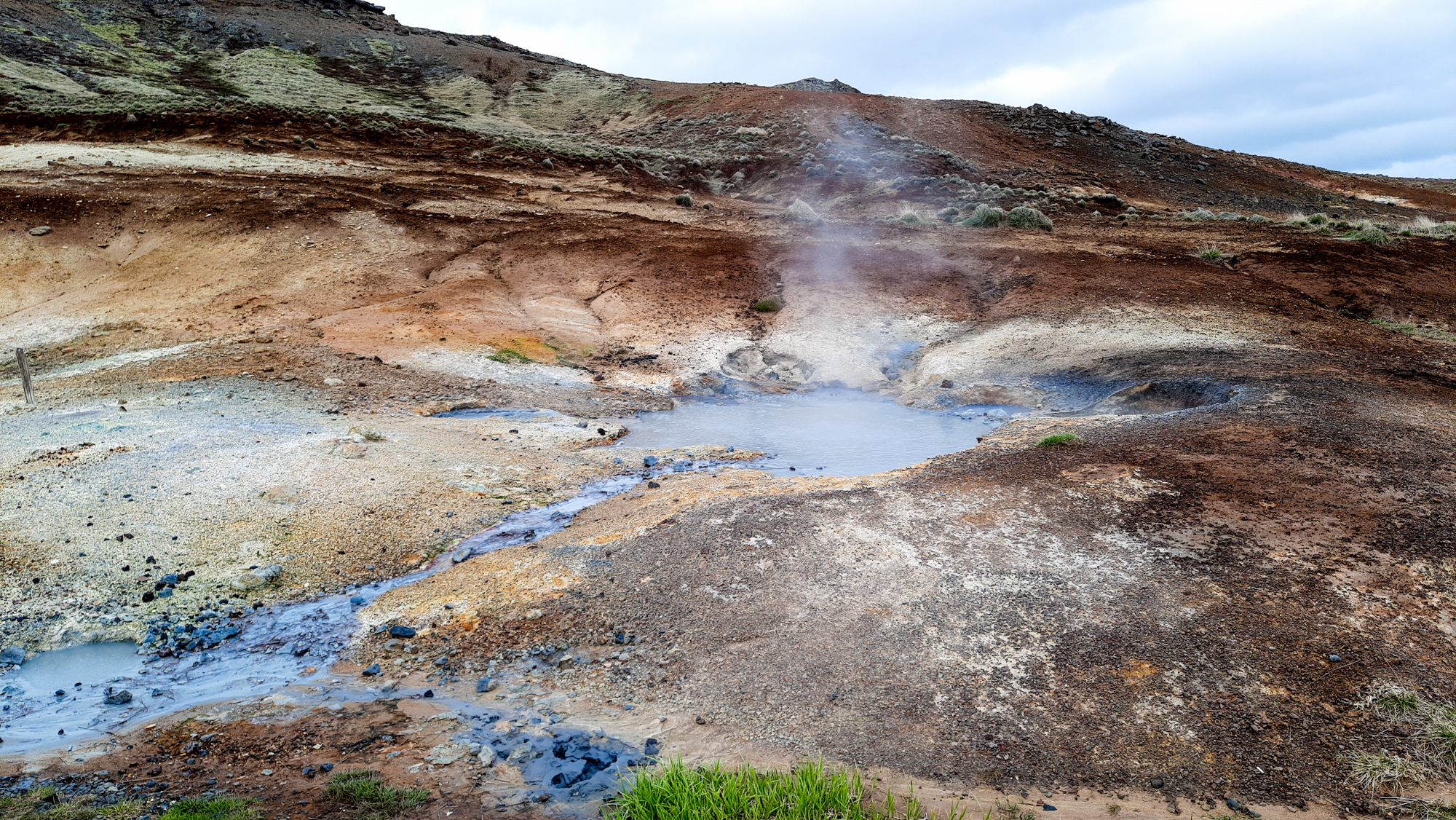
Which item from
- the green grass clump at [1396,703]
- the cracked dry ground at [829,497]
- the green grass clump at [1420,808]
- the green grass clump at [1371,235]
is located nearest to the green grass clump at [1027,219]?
the cracked dry ground at [829,497]

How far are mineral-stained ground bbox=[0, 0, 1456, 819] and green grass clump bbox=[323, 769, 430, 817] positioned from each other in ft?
0.34

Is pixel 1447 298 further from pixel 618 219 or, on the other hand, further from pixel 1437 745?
pixel 618 219

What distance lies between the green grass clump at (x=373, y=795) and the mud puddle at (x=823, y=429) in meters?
6.05

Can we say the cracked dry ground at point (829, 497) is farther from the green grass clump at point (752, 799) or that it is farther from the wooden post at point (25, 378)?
→ the green grass clump at point (752, 799)

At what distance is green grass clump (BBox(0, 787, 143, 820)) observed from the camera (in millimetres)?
4074

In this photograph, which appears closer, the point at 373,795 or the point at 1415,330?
the point at 373,795

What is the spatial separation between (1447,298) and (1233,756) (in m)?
16.5

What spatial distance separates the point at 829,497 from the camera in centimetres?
837

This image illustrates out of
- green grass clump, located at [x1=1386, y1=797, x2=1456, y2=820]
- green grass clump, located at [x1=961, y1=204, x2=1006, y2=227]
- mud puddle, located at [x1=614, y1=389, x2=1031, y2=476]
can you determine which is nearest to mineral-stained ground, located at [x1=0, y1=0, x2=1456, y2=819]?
green grass clump, located at [x1=1386, y1=797, x2=1456, y2=820]

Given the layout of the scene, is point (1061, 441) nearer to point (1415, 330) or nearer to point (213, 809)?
point (213, 809)

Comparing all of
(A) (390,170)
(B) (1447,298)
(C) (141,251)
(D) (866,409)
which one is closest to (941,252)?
(D) (866,409)

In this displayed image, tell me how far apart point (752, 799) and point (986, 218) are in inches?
795

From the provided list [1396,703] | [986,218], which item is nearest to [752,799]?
[1396,703]

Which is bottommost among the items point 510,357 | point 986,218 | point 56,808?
point 56,808
